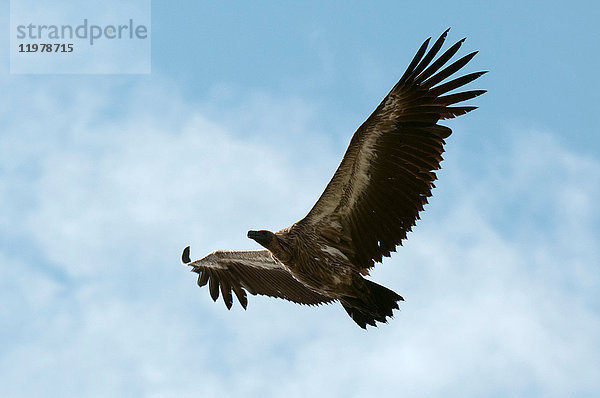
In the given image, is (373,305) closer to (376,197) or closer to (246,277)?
(376,197)

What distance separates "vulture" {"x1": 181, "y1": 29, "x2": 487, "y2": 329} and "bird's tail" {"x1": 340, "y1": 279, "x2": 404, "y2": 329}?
0.01m

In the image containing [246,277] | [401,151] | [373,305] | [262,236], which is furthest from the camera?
[246,277]

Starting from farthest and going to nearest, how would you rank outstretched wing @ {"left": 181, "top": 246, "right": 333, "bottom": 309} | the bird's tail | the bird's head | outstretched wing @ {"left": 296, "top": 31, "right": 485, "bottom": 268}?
outstretched wing @ {"left": 181, "top": 246, "right": 333, "bottom": 309} < the bird's head < the bird's tail < outstretched wing @ {"left": 296, "top": 31, "right": 485, "bottom": 268}

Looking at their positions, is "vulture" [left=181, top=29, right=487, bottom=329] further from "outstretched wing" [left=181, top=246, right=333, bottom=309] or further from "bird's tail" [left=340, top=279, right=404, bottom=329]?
"outstretched wing" [left=181, top=246, right=333, bottom=309]

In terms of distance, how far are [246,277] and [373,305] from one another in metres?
2.65

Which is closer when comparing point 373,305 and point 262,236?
point 373,305

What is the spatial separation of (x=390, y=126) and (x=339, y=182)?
39.2 inches

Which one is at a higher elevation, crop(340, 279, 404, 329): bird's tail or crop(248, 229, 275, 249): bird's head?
crop(248, 229, 275, 249): bird's head

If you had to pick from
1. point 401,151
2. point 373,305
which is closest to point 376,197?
point 401,151

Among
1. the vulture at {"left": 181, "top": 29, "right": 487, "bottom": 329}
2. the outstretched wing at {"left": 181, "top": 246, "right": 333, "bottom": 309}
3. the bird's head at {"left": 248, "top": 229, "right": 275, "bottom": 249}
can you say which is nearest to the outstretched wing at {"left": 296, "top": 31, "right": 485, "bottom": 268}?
the vulture at {"left": 181, "top": 29, "right": 487, "bottom": 329}

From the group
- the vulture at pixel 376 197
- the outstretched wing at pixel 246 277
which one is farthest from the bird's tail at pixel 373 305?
the outstretched wing at pixel 246 277

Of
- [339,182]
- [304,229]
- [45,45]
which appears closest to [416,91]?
[339,182]

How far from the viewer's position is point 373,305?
13.8 metres

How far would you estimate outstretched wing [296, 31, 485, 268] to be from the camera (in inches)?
517
